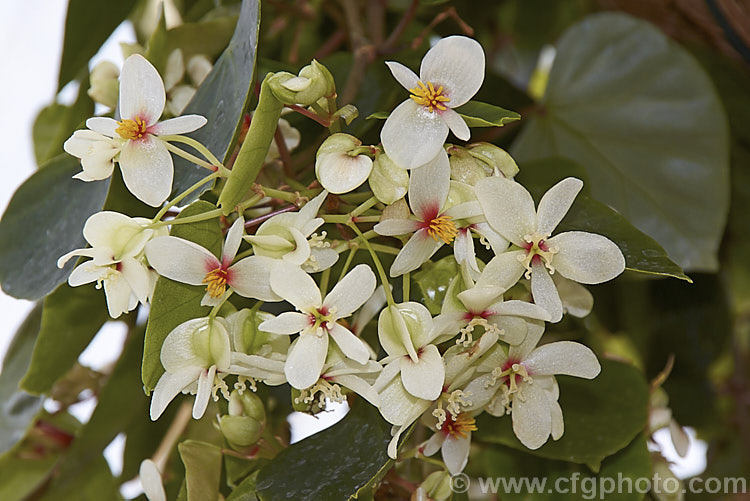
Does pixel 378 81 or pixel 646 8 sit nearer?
pixel 378 81

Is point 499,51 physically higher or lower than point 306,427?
higher

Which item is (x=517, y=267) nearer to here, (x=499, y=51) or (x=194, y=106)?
(x=194, y=106)

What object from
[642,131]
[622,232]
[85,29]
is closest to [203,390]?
[622,232]

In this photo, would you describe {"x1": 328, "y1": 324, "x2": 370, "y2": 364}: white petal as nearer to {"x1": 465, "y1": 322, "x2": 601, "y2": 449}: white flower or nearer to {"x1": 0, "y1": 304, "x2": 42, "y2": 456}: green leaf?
{"x1": 465, "y1": 322, "x2": 601, "y2": 449}: white flower

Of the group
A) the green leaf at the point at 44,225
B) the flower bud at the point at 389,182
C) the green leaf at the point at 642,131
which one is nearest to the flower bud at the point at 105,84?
the green leaf at the point at 44,225

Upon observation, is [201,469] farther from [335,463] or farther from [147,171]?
[147,171]

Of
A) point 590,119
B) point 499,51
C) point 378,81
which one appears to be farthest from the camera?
point 499,51

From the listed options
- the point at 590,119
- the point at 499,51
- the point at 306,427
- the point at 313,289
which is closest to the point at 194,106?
the point at 313,289
